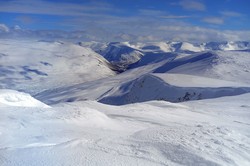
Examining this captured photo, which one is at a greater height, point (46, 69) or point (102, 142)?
point (102, 142)

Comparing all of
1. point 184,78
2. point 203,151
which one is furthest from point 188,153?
point 184,78

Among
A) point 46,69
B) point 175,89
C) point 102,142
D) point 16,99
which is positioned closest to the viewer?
point 102,142

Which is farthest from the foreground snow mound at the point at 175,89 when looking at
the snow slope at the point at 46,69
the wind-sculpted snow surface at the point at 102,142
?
the snow slope at the point at 46,69

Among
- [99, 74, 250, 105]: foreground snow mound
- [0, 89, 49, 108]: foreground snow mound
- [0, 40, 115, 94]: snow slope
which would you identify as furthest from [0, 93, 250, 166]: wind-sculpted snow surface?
[0, 40, 115, 94]: snow slope

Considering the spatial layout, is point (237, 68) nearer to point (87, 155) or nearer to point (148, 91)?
point (148, 91)

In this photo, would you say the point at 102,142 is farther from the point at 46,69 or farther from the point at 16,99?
the point at 46,69

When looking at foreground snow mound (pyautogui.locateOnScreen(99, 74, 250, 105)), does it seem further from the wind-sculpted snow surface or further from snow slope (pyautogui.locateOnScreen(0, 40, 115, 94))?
snow slope (pyautogui.locateOnScreen(0, 40, 115, 94))

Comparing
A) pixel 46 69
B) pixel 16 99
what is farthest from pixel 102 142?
pixel 46 69
